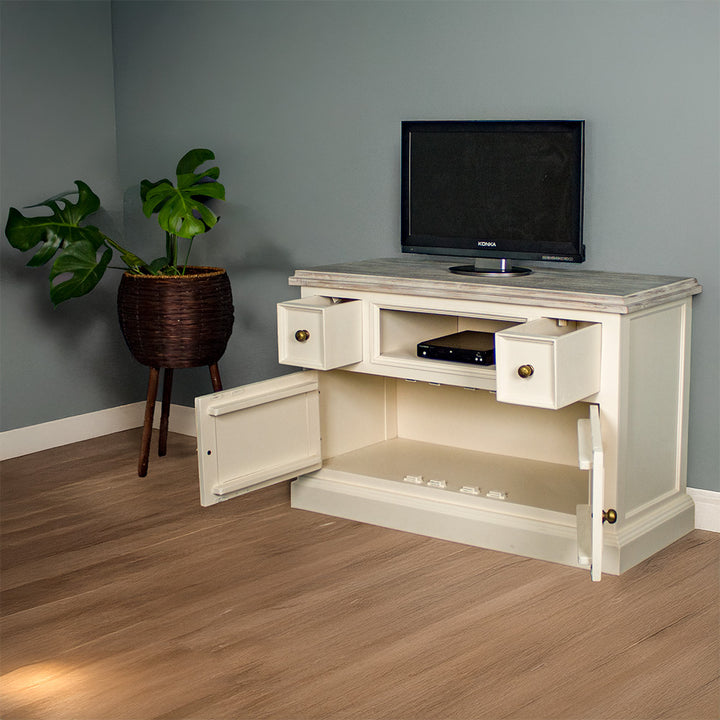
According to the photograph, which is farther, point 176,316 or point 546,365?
point 176,316

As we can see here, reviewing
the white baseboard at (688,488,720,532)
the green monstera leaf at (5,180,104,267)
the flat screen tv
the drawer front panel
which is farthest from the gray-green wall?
the drawer front panel

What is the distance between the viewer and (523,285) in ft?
9.02

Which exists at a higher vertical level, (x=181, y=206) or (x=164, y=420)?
(x=181, y=206)

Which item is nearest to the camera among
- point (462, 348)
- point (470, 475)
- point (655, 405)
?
point (655, 405)

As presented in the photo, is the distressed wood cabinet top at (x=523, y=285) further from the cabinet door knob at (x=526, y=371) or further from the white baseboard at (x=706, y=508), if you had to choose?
the white baseboard at (x=706, y=508)

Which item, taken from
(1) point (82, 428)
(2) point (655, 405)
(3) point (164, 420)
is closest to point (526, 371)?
(2) point (655, 405)

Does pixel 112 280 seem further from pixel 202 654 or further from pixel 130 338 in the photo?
pixel 202 654

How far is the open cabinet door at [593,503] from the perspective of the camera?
7.38 ft

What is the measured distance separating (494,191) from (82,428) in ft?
6.57

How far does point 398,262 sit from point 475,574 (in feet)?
3.68

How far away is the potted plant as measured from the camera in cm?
327

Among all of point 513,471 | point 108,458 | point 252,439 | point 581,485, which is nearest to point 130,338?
point 108,458

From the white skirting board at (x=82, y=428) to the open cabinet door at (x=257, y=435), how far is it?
1090 mm

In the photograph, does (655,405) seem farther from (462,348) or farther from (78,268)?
(78,268)
